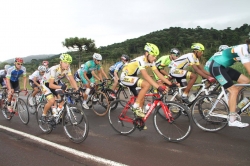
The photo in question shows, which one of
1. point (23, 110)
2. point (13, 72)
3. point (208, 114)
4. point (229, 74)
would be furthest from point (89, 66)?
point (229, 74)

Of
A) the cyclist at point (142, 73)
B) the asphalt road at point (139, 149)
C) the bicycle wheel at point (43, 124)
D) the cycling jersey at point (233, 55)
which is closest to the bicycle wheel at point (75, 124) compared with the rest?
the asphalt road at point (139, 149)

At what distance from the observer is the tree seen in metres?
38.1

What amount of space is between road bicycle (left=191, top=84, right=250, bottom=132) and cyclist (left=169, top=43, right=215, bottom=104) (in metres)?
0.78

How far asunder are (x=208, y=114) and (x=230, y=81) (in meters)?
0.91

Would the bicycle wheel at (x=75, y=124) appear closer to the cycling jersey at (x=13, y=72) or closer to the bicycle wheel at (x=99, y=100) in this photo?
the bicycle wheel at (x=99, y=100)

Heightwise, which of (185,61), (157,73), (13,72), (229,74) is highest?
(13,72)

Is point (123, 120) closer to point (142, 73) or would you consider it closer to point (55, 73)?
point (142, 73)

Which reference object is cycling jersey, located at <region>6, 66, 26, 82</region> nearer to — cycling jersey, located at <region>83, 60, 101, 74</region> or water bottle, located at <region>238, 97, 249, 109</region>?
cycling jersey, located at <region>83, 60, 101, 74</region>

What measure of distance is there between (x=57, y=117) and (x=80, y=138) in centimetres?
101

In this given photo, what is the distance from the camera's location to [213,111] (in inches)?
190

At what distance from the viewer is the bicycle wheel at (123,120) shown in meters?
5.11

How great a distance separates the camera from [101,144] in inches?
179

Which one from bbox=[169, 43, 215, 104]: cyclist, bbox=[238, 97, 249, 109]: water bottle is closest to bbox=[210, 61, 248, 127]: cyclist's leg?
bbox=[238, 97, 249, 109]: water bottle

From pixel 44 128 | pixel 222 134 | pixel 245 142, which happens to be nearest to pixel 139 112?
pixel 222 134
